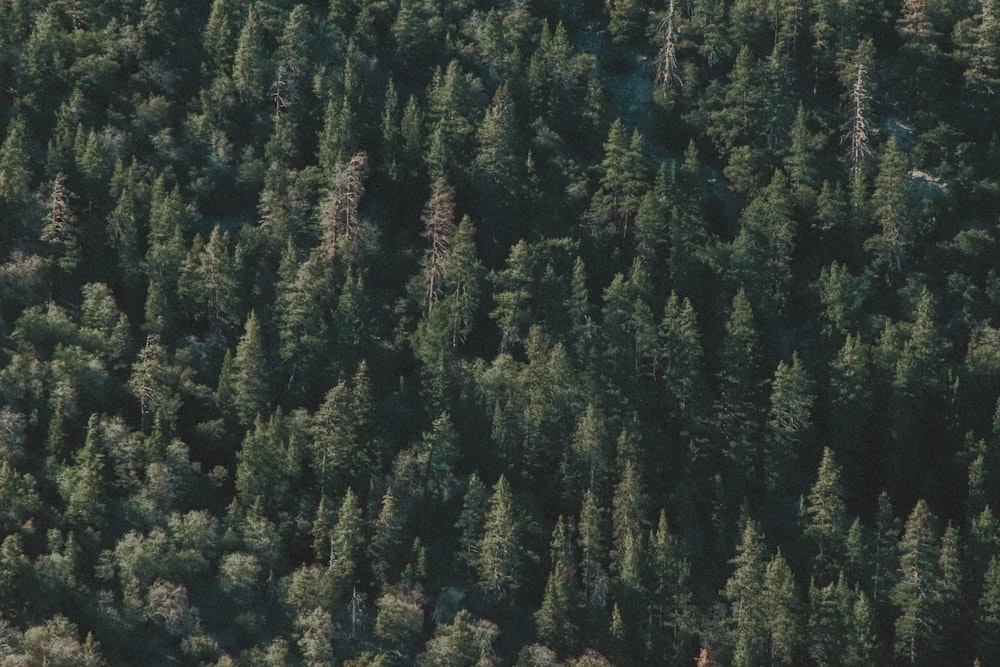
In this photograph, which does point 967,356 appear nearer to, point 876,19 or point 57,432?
point 876,19

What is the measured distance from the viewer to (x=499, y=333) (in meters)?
126

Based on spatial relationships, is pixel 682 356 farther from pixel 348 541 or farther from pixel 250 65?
pixel 250 65

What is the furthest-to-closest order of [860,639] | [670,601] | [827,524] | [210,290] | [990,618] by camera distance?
[210,290], [827,524], [670,601], [990,618], [860,639]

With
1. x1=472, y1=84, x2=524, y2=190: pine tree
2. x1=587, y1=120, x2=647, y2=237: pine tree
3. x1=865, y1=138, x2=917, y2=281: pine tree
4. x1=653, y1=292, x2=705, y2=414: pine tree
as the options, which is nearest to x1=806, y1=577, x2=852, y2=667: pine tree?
x1=653, y1=292, x2=705, y2=414: pine tree

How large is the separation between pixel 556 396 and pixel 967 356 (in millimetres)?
30642

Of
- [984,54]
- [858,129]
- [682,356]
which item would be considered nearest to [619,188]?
[682,356]

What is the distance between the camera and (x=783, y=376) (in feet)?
390

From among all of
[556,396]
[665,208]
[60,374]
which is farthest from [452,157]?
[60,374]

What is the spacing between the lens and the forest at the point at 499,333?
10950cm

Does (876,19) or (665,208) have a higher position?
(876,19)

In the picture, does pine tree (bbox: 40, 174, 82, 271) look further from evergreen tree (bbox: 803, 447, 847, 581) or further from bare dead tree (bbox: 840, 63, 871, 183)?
bare dead tree (bbox: 840, 63, 871, 183)

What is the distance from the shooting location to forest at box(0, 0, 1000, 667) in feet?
359

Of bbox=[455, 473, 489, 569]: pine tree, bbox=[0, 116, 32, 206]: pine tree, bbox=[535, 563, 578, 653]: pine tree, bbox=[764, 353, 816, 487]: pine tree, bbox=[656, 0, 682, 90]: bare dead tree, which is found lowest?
bbox=[535, 563, 578, 653]: pine tree

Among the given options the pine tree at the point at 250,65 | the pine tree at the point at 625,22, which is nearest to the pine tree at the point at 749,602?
the pine tree at the point at 625,22
